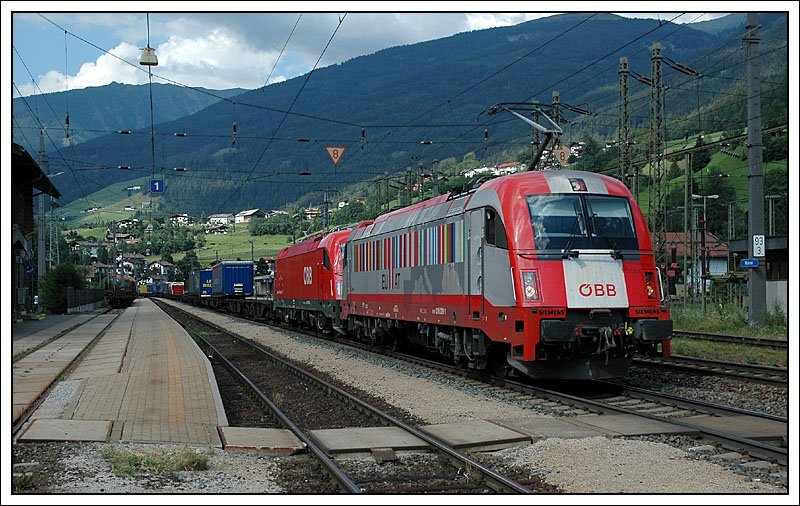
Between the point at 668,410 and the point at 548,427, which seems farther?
the point at 668,410

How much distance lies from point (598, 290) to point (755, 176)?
47.1 ft

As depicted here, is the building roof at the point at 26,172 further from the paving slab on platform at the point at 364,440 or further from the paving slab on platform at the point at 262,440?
the paving slab on platform at the point at 364,440

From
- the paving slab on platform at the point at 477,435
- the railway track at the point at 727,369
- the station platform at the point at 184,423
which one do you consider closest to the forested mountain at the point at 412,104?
the railway track at the point at 727,369

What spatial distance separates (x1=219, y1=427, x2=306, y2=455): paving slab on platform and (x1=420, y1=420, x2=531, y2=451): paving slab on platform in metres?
1.64

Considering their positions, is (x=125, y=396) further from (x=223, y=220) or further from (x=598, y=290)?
(x=223, y=220)

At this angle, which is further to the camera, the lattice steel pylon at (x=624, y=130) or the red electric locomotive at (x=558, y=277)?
the lattice steel pylon at (x=624, y=130)

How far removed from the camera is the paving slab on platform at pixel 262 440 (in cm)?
952

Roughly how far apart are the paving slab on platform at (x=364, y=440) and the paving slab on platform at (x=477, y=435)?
338 millimetres

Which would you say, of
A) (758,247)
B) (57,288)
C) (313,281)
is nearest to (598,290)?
(758,247)

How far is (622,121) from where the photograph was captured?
1261 inches

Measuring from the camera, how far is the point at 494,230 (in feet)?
45.1

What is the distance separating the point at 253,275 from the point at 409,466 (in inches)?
2002

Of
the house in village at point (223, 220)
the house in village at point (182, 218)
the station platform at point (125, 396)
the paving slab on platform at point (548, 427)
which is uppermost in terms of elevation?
the house in village at point (223, 220)

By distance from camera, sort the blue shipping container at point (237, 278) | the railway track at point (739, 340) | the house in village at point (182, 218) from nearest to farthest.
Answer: the railway track at point (739, 340) < the blue shipping container at point (237, 278) < the house in village at point (182, 218)
